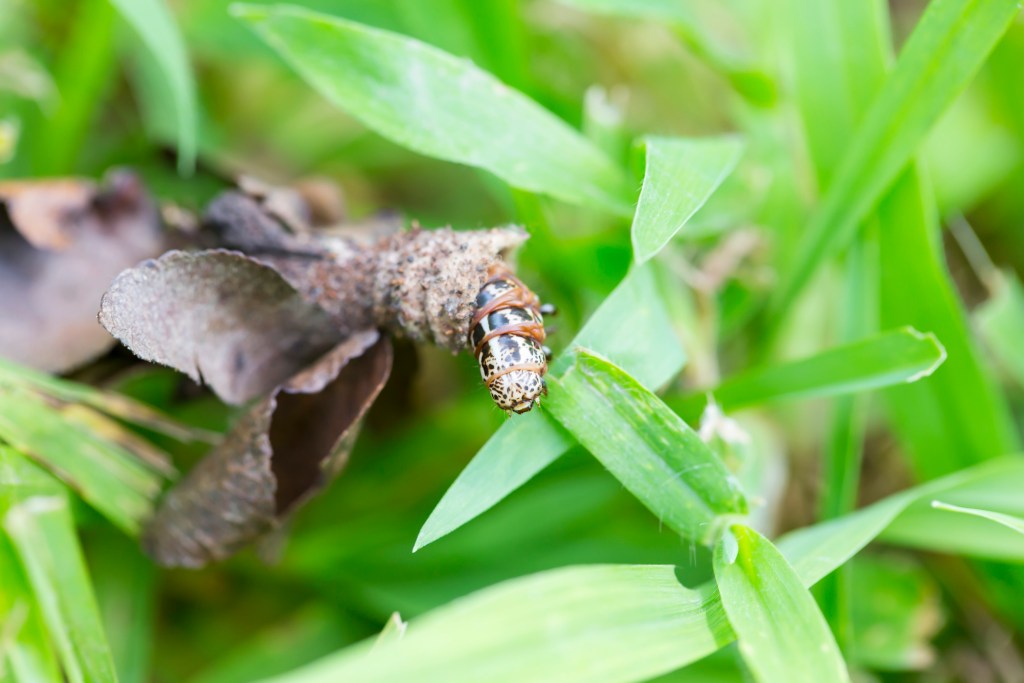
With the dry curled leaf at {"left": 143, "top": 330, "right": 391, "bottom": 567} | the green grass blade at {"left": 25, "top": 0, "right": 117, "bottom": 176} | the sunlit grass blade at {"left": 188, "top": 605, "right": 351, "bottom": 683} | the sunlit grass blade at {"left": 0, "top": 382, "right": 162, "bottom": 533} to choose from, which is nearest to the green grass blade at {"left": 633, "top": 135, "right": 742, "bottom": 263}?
the dry curled leaf at {"left": 143, "top": 330, "right": 391, "bottom": 567}

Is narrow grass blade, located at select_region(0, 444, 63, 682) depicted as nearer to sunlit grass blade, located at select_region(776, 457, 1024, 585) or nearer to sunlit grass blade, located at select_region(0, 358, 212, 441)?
sunlit grass blade, located at select_region(0, 358, 212, 441)

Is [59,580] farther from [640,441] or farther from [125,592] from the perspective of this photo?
[640,441]

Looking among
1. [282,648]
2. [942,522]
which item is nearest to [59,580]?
[282,648]

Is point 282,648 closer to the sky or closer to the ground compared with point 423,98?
closer to the ground

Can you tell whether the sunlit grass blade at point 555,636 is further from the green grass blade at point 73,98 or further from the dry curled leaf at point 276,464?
the green grass blade at point 73,98

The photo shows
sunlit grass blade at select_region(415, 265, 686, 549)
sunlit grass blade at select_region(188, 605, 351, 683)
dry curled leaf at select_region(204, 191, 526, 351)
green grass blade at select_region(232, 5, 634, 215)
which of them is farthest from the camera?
sunlit grass blade at select_region(188, 605, 351, 683)

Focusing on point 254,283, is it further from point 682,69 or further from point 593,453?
point 682,69
